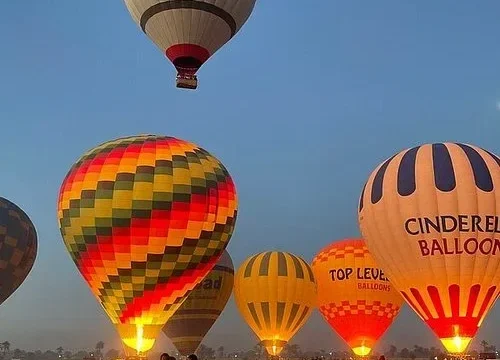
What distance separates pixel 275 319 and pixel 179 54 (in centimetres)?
889

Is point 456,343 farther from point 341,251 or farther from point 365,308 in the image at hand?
point 341,251

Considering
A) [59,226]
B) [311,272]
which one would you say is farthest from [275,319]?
[59,226]

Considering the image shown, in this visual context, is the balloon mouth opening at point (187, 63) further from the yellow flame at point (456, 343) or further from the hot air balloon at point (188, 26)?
the yellow flame at point (456, 343)

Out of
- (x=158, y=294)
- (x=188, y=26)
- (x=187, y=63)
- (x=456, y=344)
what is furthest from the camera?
(x=187, y=63)

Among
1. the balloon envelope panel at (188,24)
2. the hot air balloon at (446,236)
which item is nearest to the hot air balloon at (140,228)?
the balloon envelope panel at (188,24)

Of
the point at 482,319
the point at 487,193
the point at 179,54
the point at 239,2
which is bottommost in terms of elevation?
the point at 482,319

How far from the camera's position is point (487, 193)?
46.6 feet

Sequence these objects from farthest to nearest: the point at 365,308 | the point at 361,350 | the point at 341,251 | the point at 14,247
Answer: the point at 341,251, the point at 361,350, the point at 365,308, the point at 14,247

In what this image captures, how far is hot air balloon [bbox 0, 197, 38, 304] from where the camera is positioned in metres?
19.7

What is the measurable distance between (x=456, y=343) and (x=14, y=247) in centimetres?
Result: 1293

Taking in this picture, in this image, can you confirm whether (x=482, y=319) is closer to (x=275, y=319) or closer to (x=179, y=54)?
(x=275, y=319)

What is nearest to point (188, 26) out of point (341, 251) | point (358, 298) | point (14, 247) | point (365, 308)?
point (14, 247)

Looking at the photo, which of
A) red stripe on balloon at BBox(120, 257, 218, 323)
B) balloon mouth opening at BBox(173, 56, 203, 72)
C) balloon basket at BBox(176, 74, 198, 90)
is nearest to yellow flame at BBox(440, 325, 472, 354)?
red stripe on balloon at BBox(120, 257, 218, 323)

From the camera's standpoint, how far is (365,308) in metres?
20.6
